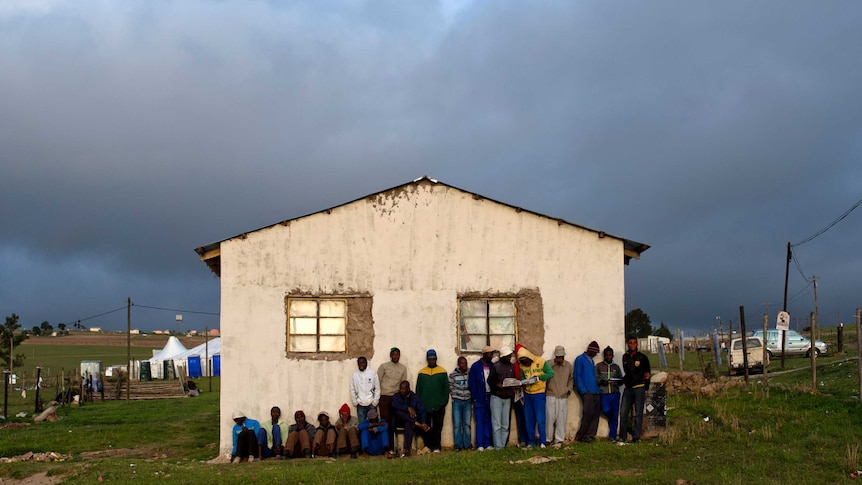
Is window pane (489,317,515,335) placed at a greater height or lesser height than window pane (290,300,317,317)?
lesser

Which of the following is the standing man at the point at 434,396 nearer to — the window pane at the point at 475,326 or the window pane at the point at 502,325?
the window pane at the point at 475,326

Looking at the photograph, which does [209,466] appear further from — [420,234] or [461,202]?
[461,202]

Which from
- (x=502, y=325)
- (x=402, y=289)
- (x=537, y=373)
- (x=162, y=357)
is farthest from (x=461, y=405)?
(x=162, y=357)

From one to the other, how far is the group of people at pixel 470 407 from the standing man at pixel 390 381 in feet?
0.06

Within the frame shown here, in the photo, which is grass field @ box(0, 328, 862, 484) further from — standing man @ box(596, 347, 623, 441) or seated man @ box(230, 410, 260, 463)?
standing man @ box(596, 347, 623, 441)

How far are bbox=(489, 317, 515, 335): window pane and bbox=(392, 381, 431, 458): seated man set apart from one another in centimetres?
197

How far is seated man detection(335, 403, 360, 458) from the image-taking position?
1377 centimetres

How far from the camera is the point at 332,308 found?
14633 mm

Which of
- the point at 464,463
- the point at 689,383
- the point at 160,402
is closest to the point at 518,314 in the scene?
the point at 464,463

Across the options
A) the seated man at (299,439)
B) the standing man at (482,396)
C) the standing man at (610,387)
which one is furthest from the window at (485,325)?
the seated man at (299,439)

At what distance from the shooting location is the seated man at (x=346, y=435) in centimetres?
1377

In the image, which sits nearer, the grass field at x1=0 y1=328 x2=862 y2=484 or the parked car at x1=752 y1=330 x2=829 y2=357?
the grass field at x1=0 y1=328 x2=862 y2=484

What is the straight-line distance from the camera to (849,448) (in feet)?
37.1

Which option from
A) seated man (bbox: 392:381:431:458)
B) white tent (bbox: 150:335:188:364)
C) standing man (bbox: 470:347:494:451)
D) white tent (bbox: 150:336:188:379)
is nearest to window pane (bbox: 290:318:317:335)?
seated man (bbox: 392:381:431:458)
